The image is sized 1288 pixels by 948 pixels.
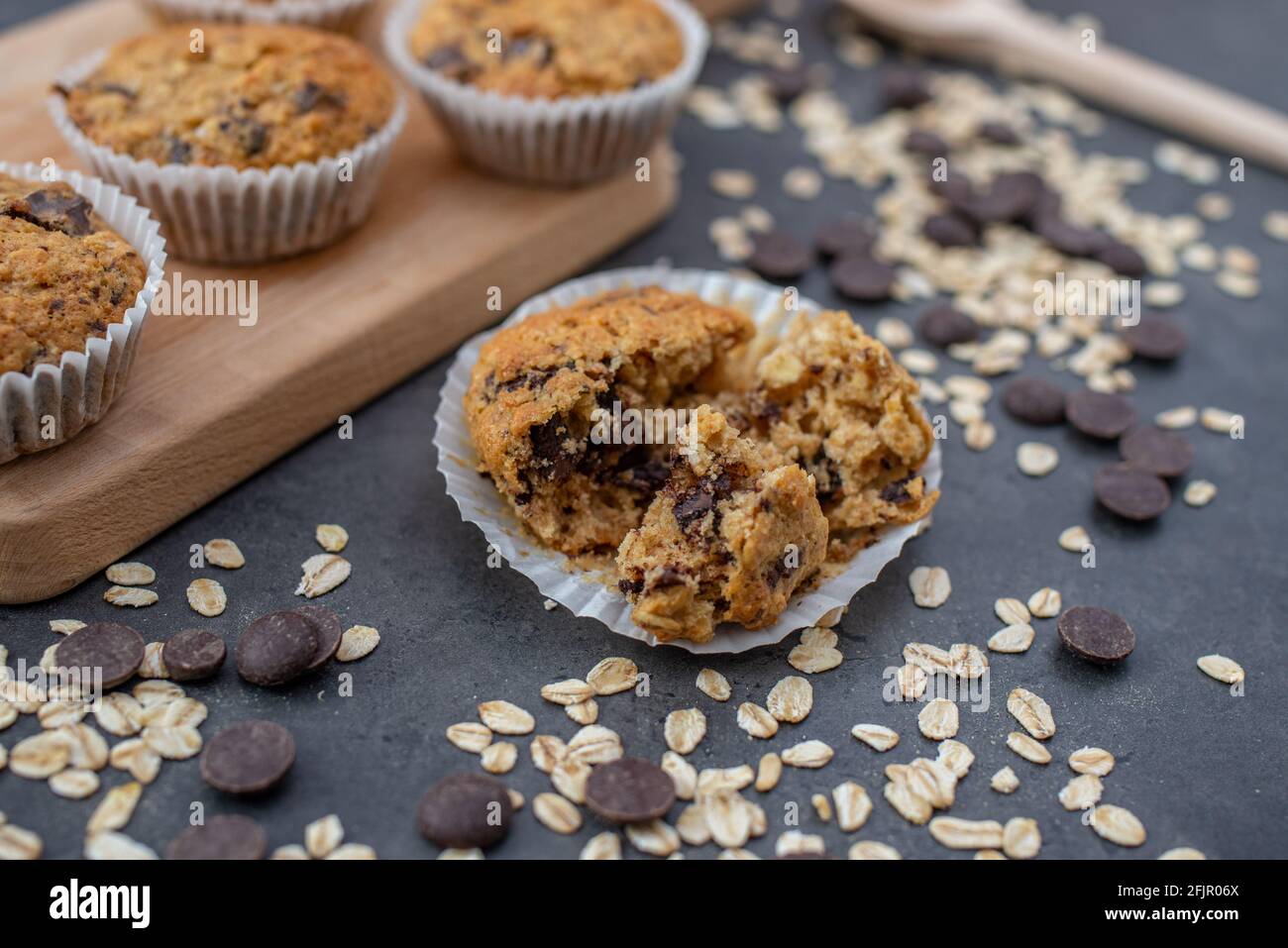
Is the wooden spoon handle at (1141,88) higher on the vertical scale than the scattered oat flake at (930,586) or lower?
higher

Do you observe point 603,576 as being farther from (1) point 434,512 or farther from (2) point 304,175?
(2) point 304,175

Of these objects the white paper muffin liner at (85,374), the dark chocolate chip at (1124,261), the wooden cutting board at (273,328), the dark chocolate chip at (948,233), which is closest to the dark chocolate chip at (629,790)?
the wooden cutting board at (273,328)

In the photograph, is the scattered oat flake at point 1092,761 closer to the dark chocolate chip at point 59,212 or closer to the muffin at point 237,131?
the muffin at point 237,131

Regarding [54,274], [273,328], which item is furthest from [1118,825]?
[54,274]

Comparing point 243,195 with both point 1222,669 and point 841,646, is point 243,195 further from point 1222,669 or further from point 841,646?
point 1222,669

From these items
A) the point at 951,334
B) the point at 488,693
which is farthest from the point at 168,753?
the point at 951,334

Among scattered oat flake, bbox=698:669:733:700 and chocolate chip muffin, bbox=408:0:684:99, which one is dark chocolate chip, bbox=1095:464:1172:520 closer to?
scattered oat flake, bbox=698:669:733:700

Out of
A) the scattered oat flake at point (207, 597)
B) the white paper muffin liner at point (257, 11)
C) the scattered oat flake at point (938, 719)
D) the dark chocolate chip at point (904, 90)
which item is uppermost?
the white paper muffin liner at point (257, 11)
